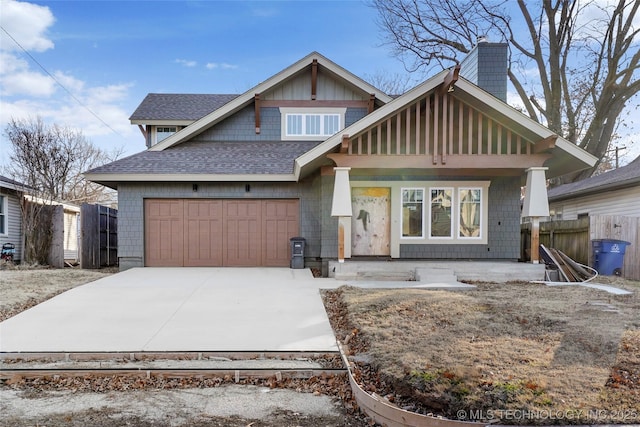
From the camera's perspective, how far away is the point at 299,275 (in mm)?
9547

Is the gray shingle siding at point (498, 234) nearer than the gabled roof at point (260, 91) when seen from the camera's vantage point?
Yes

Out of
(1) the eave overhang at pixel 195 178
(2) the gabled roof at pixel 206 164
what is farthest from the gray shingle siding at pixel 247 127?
(1) the eave overhang at pixel 195 178

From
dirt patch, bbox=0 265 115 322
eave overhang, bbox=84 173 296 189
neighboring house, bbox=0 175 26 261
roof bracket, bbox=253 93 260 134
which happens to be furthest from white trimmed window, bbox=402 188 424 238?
neighboring house, bbox=0 175 26 261

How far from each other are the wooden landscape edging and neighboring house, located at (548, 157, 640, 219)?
507 inches

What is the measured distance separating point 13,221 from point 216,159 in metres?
7.85

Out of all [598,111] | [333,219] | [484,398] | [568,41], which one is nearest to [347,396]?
[484,398]

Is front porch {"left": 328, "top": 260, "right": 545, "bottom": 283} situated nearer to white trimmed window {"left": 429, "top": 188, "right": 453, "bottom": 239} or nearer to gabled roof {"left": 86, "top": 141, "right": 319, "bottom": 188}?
white trimmed window {"left": 429, "top": 188, "right": 453, "bottom": 239}

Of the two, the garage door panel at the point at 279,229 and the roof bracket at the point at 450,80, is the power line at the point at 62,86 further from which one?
the roof bracket at the point at 450,80

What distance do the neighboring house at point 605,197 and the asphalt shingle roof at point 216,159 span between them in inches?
405

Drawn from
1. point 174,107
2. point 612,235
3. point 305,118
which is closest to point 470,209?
point 612,235

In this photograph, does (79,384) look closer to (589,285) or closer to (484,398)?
(484,398)

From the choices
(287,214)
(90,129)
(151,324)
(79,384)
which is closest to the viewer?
(79,384)

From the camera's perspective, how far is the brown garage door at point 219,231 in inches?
436

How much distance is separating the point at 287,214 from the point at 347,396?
793 centimetres
